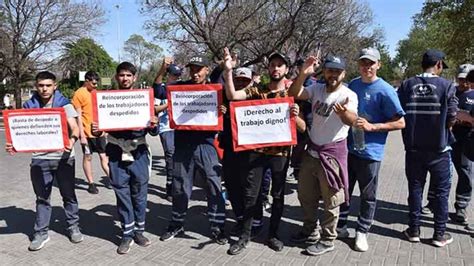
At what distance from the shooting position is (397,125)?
13.5 ft

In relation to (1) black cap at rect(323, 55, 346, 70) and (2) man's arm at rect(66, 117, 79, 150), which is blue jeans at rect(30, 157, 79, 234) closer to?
(2) man's arm at rect(66, 117, 79, 150)

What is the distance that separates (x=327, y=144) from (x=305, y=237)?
3.70 ft

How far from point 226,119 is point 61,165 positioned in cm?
189

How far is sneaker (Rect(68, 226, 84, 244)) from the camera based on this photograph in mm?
4629

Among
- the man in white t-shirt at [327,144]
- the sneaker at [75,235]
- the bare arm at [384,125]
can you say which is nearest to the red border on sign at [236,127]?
the man in white t-shirt at [327,144]

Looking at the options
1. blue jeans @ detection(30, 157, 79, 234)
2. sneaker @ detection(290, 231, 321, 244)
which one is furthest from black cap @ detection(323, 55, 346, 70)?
blue jeans @ detection(30, 157, 79, 234)

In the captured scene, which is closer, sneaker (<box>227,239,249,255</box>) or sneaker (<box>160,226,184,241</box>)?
sneaker (<box>227,239,249,255</box>)

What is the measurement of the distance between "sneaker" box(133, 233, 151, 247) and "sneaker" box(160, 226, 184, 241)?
0.18m

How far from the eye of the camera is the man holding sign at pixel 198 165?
457cm

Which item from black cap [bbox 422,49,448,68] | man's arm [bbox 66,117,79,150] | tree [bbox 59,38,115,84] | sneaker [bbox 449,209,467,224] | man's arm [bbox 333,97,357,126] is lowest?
sneaker [bbox 449,209,467,224]

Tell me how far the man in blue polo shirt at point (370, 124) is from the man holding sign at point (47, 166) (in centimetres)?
306

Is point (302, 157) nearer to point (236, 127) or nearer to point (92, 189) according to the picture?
point (236, 127)

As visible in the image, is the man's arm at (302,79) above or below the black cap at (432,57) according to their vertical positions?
below

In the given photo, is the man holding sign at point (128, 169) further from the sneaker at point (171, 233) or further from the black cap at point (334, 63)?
the black cap at point (334, 63)
